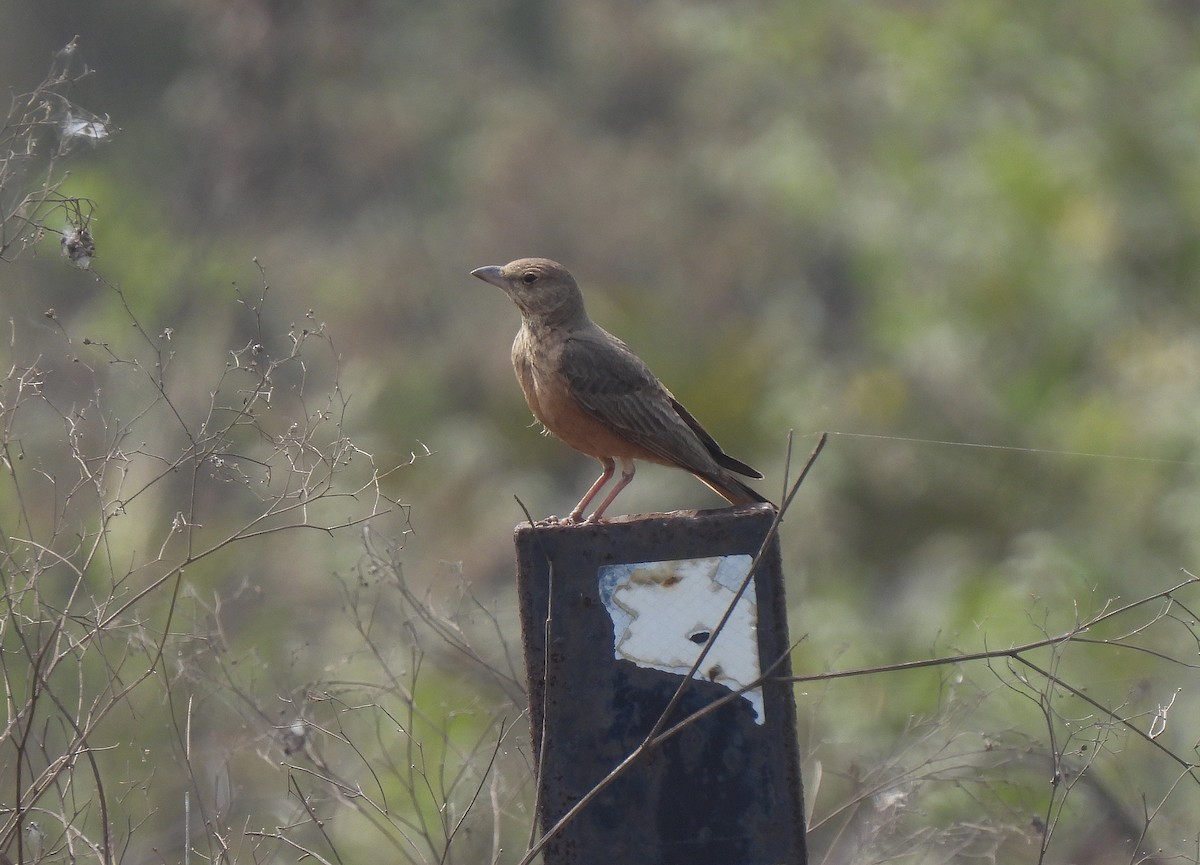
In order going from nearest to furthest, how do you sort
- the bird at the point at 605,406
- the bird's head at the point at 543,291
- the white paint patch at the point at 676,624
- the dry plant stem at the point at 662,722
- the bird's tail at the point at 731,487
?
1. the dry plant stem at the point at 662,722
2. the white paint patch at the point at 676,624
3. the bird's tail at the point at 731,487
4. the bird at the point at 605,406
5. the bird's head at the point at 543,291

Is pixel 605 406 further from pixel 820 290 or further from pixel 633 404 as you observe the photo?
pixel 820 290

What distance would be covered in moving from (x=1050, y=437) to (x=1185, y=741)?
3248 mm

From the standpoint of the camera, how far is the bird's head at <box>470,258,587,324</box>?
5.30m

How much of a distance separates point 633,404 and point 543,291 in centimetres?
79

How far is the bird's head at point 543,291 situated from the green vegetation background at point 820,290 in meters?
1.03

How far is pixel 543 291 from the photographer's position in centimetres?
534

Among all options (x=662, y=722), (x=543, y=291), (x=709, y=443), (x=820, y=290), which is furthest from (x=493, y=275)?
(x=820, y=290)

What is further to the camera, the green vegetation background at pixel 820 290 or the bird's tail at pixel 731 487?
the green vegetation background at pixel 820 290

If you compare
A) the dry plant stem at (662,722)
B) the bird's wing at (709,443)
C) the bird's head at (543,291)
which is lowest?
the dry plant stem at (662,722)

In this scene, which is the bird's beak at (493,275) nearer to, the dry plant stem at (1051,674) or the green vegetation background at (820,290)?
the green vegetation background at (820,290)

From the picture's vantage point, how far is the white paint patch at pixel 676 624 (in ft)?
9.95

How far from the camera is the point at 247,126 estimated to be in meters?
20.6

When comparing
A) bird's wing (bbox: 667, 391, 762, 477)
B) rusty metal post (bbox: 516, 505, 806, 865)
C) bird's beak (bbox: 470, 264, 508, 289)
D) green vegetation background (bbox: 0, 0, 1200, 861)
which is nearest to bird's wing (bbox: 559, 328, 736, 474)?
bird's wing (bbox: 667, 391, 762, 477)

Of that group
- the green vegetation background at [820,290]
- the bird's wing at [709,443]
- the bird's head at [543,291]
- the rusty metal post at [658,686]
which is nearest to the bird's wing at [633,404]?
the bird's wing at [709,443]
